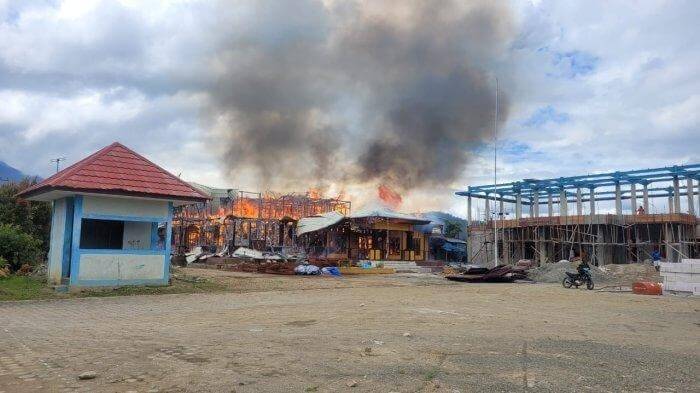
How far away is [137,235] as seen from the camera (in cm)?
1811

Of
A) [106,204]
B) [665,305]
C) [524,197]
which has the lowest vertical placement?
[665,305]

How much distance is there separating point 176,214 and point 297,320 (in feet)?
107

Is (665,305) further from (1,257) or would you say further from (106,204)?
(1,257)

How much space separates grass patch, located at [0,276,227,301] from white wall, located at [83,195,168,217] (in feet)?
7.85

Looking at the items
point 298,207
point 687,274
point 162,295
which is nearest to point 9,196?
point 162,295

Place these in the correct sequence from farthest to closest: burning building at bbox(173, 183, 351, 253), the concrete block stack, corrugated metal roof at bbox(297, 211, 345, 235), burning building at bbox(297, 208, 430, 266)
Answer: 1. burning building at bbox(173, 183, 351, 253)
2. burning building at bbox(297, 208, 430, 266)
3. corrugated metal roof at bbox(297, 211, 345, 235)
4. the concrete block stack

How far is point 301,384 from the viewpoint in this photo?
517cm

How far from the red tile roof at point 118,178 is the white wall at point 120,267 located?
6.70 feet

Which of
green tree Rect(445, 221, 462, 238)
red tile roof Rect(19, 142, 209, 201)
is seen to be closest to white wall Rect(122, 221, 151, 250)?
red tile roof Rect(19, 142, 209, 201)

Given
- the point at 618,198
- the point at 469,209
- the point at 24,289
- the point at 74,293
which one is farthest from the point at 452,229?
the point at 24,289

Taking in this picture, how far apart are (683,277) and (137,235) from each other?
20.2 m

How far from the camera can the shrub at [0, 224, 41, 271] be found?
18.5m

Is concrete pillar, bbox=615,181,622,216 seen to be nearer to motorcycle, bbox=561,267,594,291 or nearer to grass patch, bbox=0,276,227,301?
motorcycle, bbox=561,267,594,291

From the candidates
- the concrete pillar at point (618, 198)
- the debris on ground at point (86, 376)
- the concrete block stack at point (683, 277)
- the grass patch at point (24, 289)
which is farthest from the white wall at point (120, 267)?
the concrete pillar at point (618, 198)
